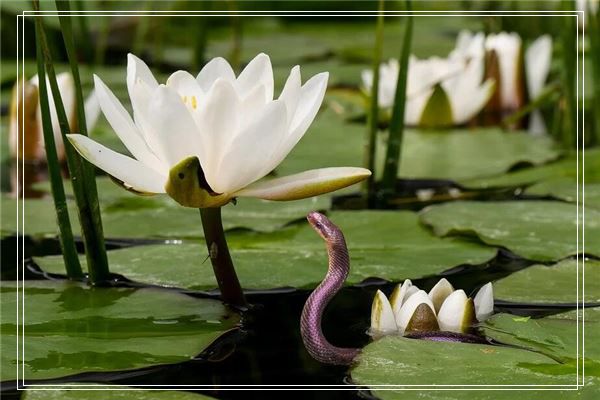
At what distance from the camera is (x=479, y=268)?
4.87 ft

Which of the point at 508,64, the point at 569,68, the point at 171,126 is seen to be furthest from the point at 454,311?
the point at 508,64

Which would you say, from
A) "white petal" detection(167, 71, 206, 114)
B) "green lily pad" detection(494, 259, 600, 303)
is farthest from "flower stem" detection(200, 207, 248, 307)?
"green lily pad" detection(494, 259, 600, 303)

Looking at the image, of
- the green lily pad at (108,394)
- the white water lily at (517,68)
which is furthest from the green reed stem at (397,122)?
the green lily pad at (108,394)

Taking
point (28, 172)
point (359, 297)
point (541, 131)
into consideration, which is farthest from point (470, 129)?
point (359, 297)

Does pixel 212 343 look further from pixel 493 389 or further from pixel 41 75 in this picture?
pixel 41 75

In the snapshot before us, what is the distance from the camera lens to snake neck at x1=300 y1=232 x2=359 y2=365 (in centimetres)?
112

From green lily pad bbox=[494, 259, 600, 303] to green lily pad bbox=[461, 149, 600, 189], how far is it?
647 mm

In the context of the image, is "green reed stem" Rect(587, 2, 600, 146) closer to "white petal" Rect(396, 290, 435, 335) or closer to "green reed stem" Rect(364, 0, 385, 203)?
"green reed stem" Rect(364, 0, 385, 203)

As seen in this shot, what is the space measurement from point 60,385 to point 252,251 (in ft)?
1.82

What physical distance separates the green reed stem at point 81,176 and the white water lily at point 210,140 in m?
0.12

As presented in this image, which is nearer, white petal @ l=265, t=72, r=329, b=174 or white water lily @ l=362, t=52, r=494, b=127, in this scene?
white petal @ l=265, t=72, r=329, b=174

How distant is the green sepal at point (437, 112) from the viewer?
263 cm

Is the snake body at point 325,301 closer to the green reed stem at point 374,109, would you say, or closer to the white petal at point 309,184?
the white petal at point 309,184

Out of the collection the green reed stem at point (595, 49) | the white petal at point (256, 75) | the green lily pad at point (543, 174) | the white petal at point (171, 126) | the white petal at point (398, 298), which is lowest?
the white petal at point (398, 298)
